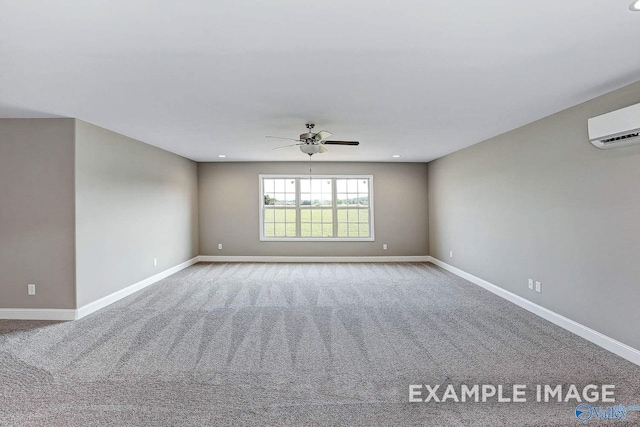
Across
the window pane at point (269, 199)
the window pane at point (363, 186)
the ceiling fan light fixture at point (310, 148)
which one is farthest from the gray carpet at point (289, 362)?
the window pane at point (363, 186)

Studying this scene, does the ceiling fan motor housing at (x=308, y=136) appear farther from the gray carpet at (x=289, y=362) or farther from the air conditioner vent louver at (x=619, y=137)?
the air conditioner vent louver at (x=619, y=137)

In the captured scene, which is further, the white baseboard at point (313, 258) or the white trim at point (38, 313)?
the white baseboard at point (313, 258)

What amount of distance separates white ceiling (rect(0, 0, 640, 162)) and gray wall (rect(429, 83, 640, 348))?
370mm

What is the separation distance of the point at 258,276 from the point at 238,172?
2747mm

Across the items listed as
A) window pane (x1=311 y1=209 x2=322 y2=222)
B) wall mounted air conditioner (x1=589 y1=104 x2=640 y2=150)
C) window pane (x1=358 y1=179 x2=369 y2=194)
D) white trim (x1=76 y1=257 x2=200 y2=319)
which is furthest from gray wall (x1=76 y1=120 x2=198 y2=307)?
wall mounted air conditioner (x1=589 y1=104 x2=640 y2=150)

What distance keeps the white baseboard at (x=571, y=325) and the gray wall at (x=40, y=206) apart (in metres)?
5.61

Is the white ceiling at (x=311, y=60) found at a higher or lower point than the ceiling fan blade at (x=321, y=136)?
higher

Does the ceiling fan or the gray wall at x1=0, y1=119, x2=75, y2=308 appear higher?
the ceiling fan

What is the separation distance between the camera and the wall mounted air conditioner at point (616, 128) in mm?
2762

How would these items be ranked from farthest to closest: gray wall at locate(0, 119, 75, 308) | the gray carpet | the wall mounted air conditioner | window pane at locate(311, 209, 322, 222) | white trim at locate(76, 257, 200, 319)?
window pane at locate(311, 209, 322, 222) → white trim at locate(76, 257, 200, 319) → gray wall at locate(0, 119, 75, 308) → the wall mounted air conditioner → the gray carpet

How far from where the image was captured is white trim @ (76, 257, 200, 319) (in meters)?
4.20

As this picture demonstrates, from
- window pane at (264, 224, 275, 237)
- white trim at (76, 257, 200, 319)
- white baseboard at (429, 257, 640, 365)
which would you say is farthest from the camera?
window pane at (264, 224, 275, 237)

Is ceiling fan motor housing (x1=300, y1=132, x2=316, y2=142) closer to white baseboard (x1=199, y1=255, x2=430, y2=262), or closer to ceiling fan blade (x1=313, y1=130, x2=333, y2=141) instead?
ceiling fan blade (x1=313, y1=130, x2=333, y2=141)

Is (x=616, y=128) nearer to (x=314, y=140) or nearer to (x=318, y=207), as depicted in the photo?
(x=314, y=140)
